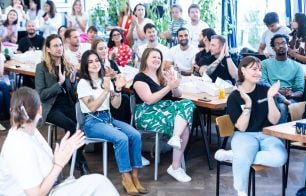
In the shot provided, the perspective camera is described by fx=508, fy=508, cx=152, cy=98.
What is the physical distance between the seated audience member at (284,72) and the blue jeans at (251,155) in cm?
159

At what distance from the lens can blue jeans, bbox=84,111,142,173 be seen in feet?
13.2

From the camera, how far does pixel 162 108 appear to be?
4457 millimetres

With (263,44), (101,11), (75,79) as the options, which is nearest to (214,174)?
(75,79)

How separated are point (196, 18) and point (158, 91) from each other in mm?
3040

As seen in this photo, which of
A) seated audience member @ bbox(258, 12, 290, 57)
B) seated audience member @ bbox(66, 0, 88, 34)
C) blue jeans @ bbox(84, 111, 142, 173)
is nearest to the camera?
blue jeans @ bbox(84, 111, 142, 173)

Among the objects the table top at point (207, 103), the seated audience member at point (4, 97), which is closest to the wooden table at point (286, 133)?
the table top at point (207, 103)

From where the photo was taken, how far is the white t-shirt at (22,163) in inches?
92.4

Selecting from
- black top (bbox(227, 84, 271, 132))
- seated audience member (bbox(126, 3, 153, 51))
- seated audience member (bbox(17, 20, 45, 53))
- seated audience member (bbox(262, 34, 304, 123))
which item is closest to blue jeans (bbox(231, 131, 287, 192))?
black top (bbox(227, 84, 271, 132))

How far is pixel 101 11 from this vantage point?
927cm

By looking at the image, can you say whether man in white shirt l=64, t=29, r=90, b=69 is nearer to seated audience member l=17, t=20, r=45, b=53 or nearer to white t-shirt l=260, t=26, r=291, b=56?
seated audience member l=17, t=20, r=45, b=53

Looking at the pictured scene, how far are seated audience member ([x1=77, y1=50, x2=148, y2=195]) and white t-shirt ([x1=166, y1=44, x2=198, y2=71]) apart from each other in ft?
6.23

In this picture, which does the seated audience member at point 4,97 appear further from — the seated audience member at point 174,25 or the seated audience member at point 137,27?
the seated audience member at point 174,25

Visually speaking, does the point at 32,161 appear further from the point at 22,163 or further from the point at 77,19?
the point at 77,19

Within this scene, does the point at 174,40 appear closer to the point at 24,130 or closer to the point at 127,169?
the point at 127,169
